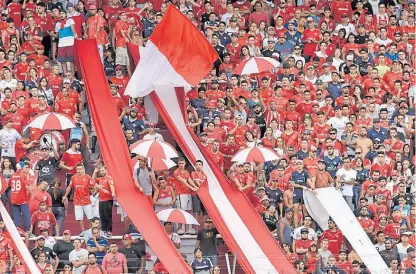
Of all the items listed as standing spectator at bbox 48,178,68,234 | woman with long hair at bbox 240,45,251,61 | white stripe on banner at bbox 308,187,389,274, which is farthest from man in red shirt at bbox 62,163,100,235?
woman with long hair at bbox 240,45,251,61

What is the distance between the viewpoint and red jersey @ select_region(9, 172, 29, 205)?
28.8 meters

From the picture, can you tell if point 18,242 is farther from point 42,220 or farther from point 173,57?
point 173,57

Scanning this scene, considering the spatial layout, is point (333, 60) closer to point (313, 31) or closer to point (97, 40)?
point (313, 31)

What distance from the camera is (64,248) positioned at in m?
27.9

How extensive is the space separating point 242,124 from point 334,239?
337 cm

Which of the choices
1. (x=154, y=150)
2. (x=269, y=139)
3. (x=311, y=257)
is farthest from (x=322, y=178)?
(x=154, y=150)

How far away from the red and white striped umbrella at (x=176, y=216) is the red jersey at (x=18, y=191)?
2.25 meters

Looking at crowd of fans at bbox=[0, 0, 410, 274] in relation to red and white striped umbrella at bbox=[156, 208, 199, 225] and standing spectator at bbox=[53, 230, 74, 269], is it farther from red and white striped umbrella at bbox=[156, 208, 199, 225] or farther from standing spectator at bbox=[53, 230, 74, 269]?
red and white striped umbrella at bbox=[156, 208, 199, 225]

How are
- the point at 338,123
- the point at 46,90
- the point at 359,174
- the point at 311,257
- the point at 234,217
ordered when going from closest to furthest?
the point at 311,257 < the point at 234,217 < the point at 359,174 < the point at 338,123 < the point at 46,90

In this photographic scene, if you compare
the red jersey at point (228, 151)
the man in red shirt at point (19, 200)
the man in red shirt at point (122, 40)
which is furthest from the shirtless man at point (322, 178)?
the man in red shirt at point (122, 40)

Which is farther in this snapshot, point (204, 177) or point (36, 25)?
point (36, 25)

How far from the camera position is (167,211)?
93.9 feet

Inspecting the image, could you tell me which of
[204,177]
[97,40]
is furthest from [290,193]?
[97,40]

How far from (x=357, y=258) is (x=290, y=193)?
198cm
